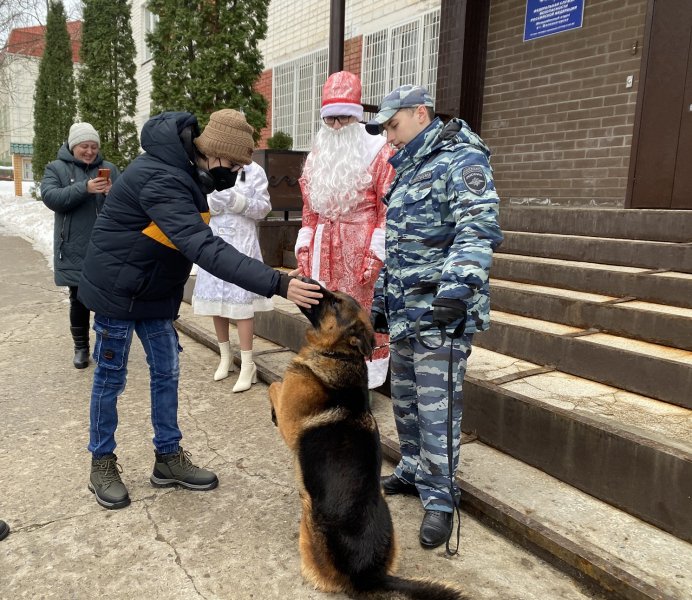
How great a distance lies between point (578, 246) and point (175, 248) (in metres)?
3.80

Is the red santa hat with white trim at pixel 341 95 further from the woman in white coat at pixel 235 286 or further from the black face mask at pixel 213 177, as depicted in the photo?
the woman in white coat at pixel 235 286

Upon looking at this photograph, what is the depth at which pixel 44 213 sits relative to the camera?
18.2m

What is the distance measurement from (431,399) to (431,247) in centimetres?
75

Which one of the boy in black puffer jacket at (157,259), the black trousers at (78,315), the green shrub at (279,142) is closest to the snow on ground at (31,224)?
the green shrub at (279,142)

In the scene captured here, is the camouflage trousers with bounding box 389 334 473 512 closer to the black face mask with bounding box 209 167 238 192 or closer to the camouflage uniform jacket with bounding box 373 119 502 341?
the camouflage uniform jacket with bounding box 373 119 502 341

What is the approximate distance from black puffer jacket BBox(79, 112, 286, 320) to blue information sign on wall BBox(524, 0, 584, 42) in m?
5.57

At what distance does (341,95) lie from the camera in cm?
361

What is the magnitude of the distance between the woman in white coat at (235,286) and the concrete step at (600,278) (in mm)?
2373

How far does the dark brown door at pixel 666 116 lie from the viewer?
5566 millimetres

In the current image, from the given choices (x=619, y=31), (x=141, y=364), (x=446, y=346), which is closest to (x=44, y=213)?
(x=141, y=364)

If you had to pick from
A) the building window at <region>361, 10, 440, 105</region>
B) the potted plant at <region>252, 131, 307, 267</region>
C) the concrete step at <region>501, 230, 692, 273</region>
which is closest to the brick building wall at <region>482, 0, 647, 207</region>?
the building window at <region>361, 10, 440, 105</region>

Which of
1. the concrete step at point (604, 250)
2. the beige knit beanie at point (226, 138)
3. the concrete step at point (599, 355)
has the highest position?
the beige knit beanie at point (226, 138)

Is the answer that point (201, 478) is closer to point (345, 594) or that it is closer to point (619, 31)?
point (345, 594)

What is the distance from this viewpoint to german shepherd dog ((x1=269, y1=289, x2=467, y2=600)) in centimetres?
216
